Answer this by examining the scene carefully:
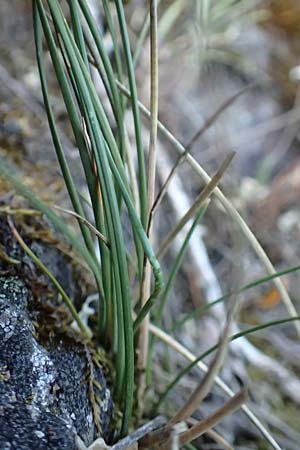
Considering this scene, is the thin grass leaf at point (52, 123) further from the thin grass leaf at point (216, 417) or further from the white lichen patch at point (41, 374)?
the thin grass leaf at point (216, 417)

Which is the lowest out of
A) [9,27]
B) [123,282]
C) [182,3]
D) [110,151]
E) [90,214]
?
[123,282]

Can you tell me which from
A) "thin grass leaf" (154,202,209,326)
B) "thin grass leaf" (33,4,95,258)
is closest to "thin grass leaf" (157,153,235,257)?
"thin grass leaf" (154,202,209,326)

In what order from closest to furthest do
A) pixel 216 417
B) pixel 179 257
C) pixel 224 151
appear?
pixel 216 417
pixel 179 257
pixel 224 151

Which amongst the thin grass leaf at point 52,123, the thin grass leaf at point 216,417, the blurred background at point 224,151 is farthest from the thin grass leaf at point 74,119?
the blurred background at point 224,151

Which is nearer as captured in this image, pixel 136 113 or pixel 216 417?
pixel 216 417

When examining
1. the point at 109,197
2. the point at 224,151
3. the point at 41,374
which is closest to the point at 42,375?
the point at 41,374

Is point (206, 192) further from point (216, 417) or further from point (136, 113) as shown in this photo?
point (216, 417)

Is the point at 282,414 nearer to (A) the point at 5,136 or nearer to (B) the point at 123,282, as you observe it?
(B) the point at 123,282

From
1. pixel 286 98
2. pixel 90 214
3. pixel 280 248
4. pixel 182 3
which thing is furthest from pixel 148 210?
pixel 286 98
